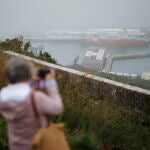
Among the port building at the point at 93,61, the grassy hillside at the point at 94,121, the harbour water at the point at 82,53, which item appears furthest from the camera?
the harbour water at the point at 82,53

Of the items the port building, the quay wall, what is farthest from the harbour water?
the quay wall

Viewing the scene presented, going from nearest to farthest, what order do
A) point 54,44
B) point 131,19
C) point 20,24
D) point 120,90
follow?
point 120,90, point 54,44, point 20,24, point 131,19

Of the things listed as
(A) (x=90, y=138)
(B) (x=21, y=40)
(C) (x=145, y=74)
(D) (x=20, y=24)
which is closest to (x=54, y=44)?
(C) (x=145, y=74)

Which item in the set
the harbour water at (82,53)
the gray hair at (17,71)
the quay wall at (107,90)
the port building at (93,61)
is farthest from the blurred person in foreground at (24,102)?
the harbour water at (82,53)

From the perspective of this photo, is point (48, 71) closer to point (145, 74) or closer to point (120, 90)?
point (120, 90)

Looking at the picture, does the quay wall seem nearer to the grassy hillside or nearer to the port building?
the grassy hillside

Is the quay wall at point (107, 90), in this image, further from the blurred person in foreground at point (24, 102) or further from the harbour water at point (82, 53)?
the harbour water at point (82, 53)

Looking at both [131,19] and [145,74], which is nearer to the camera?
[145,74]
